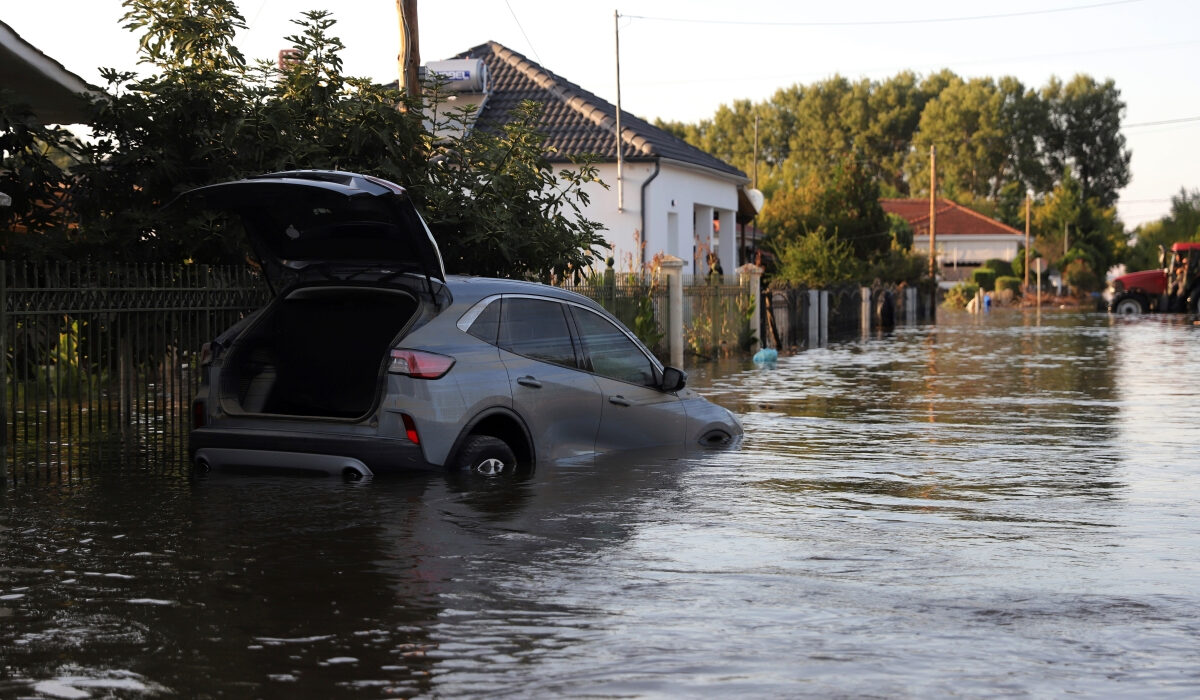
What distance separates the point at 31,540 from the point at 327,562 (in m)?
1.82

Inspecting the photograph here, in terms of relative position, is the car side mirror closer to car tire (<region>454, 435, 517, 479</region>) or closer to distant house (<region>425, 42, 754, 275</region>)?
car tire (<region>454, 435, 517, 479</region>)

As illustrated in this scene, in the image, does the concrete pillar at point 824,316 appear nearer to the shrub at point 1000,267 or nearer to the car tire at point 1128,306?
the car tire at point 1128,306

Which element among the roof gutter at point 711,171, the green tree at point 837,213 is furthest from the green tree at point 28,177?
Result: the green tree at point 837,213

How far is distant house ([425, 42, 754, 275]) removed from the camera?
3631 centimetres

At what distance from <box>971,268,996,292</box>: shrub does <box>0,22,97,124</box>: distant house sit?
8794 centimetres

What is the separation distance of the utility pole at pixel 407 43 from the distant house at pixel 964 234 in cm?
9684

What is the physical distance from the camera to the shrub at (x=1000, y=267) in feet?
347

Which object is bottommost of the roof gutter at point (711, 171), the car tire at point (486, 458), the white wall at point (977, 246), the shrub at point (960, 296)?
the car tire at point (486, 458)

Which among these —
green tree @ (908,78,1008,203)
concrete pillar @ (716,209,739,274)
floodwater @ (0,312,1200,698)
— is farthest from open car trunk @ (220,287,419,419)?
green tree @ (908,78,1008,203)

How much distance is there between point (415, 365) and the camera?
9289 millimetres

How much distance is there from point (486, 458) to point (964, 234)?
109m

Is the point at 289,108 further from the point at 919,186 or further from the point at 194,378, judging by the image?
the point at 919,186

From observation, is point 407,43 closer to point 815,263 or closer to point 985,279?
point 815,263

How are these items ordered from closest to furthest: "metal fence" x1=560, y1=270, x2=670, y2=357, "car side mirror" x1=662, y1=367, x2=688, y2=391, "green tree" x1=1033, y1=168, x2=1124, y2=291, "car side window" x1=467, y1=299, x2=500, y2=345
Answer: "car side window" x1=467, y1=299, x2=500, y2=345, "car side mirror" x1=662, y1=367, x2=688, y2=391, "metal fence" x1=560, y1=270, x2=670, y2=357, "green tree" x1=1033, y1=168, x2=1124, y2=291
